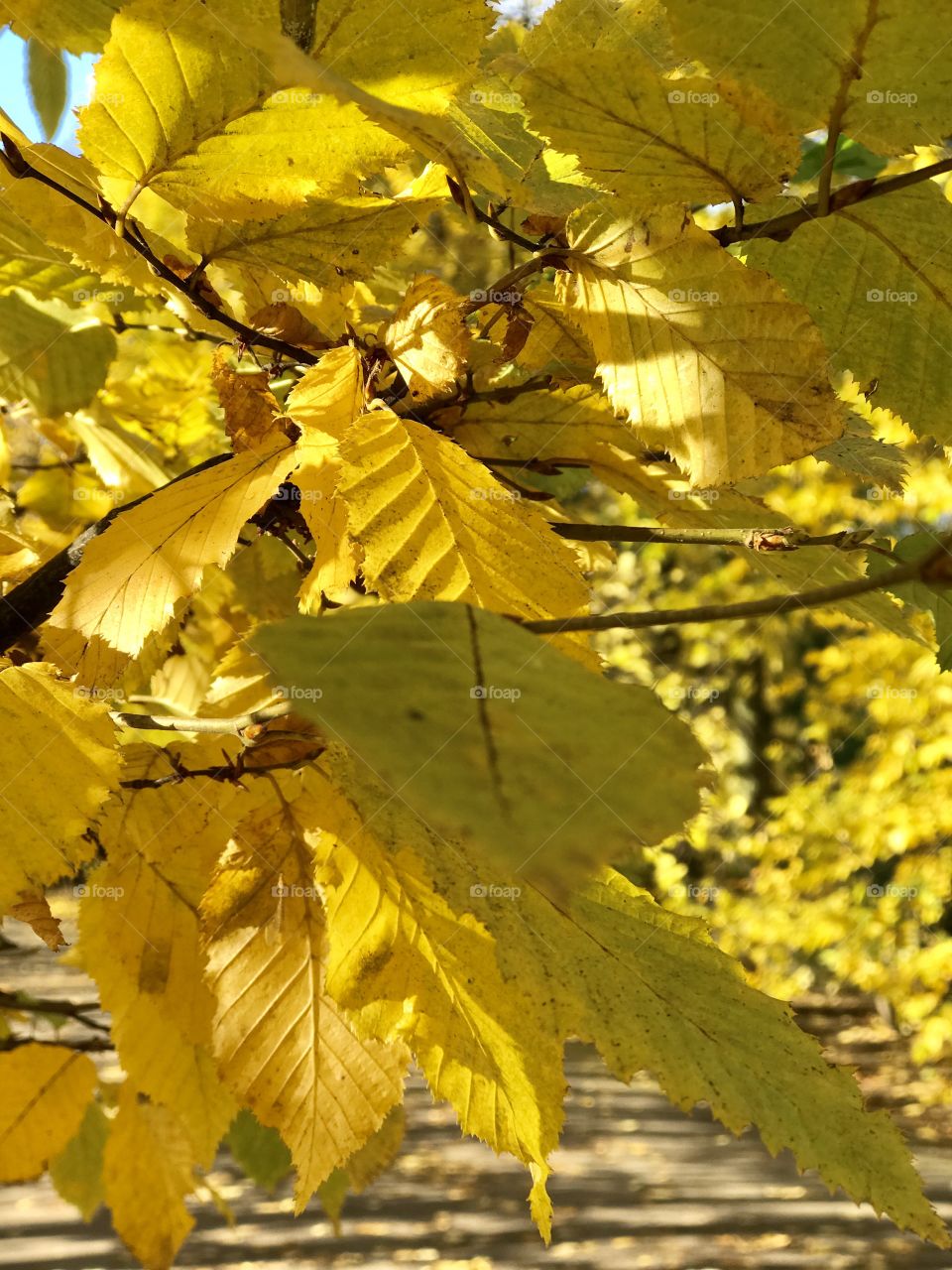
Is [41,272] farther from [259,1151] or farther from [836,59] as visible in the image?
[259,1151]

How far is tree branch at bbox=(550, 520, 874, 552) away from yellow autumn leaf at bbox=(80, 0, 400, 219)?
0.20 metres

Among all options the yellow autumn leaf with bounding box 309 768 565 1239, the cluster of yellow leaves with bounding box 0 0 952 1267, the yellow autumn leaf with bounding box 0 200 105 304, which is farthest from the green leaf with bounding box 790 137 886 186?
the yellow autumn leaf with bounding box 309 768 565 1239

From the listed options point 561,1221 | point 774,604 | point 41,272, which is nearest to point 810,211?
point 774,604

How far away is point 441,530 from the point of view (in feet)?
1.53

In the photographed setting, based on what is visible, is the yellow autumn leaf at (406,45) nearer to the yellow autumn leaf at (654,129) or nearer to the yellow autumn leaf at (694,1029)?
the yellow autumn leaf at (654,129)

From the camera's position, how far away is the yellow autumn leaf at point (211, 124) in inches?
17.8

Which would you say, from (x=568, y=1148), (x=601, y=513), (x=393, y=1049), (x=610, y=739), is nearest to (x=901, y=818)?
(x=568, y=1148)

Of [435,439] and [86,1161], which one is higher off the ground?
[435,439]

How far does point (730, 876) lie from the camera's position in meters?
8.14

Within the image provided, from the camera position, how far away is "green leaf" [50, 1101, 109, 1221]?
1261 mm

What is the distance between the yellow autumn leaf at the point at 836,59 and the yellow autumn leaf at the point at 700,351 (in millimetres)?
60

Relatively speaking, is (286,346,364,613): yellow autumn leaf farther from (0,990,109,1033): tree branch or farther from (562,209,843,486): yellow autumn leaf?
(0,990,109,1033): tree branch

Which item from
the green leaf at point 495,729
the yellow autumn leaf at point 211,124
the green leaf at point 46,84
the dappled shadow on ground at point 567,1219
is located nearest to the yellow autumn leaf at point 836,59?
the yellow autumn leaf at point 211,124

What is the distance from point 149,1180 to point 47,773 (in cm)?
62
